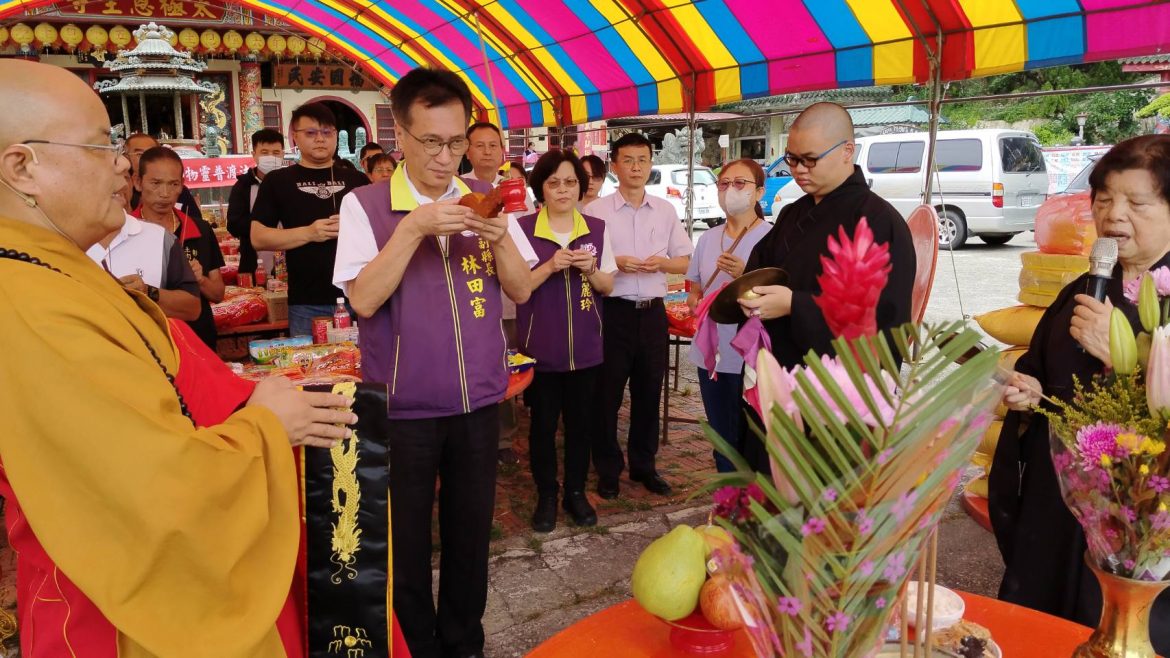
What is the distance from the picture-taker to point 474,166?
478cm

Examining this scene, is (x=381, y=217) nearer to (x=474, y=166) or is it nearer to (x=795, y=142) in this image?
(x=795, y=142)

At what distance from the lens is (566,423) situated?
3.67 meters

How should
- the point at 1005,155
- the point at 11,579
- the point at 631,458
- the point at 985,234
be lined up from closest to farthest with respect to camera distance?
the point at 11,579 → the point at 631,458 → the point at 1005,155 → the point at 985,234

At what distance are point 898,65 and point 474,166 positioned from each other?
112 inches

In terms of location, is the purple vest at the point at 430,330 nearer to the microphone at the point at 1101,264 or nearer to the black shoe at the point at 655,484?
→ the microphone at the point at 1101,264

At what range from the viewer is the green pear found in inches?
51.4

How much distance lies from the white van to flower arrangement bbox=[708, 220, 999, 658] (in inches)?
473

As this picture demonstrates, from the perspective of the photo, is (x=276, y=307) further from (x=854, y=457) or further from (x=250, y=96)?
(x=250, y=96)

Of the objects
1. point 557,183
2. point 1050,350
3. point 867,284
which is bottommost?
point 1050,350

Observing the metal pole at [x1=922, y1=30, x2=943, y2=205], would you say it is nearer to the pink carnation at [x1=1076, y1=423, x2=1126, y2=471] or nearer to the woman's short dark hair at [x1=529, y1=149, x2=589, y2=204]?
the woman's short dark hair at [x1=529, y1=149, x2=589, y2=204]

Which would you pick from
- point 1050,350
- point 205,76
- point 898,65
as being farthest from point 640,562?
point 205,76

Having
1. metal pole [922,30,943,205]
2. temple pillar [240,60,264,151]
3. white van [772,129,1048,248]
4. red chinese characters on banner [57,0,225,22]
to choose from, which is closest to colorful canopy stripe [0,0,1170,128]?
metal pole [922,30,943,205]

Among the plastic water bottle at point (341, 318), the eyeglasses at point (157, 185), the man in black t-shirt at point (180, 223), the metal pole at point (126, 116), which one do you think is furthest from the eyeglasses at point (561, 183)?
the metal pole at point (126, 116)

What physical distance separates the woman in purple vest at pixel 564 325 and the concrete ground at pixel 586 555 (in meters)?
0.16
